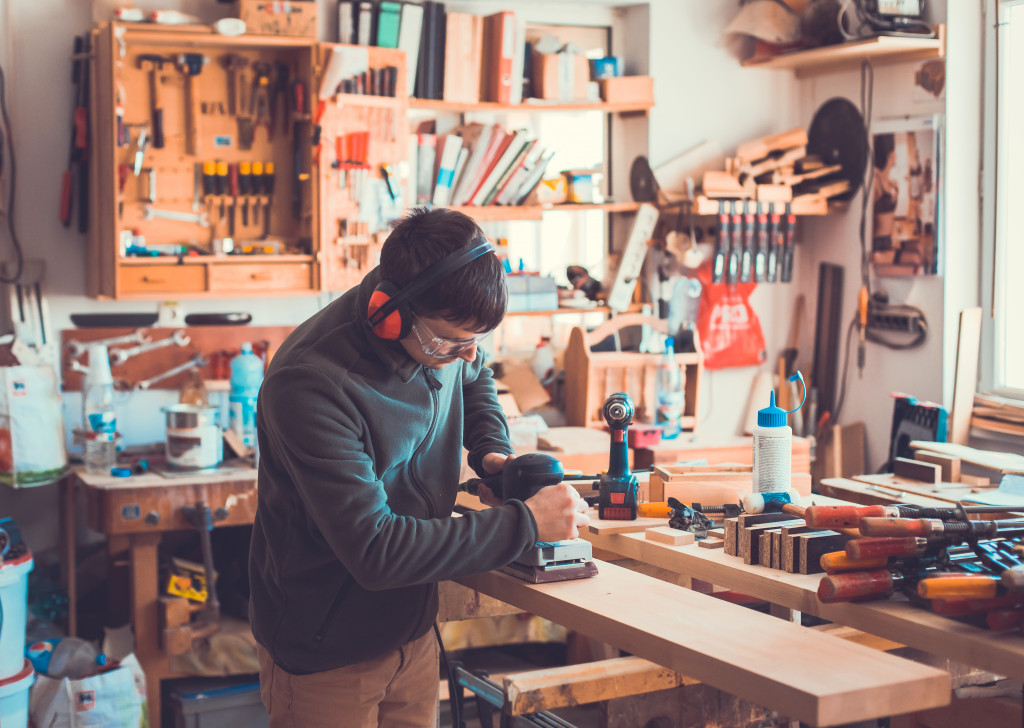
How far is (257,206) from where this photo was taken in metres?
4.18

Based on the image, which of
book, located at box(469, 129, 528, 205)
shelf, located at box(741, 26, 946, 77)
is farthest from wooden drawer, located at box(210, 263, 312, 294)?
shelf, located at box(741, 26, 946, 77)

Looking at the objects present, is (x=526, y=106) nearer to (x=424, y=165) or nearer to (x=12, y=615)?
(x=424, y=165)

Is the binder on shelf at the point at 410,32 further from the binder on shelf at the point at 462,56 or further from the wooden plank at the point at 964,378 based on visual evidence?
the wooden plank at the point at 964,378

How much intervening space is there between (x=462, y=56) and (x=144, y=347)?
5.51ft

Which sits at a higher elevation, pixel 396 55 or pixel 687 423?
pixel 396 55

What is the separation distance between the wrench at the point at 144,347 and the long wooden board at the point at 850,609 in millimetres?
2387

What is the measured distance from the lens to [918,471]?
3092mm

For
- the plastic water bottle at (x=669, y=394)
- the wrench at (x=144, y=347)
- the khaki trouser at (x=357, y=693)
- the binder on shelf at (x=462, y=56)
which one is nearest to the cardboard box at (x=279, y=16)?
the binder on shelf at (x=462, y=56)

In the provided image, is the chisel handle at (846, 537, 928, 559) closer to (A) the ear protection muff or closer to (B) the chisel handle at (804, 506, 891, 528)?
(B) the chisel handle at (804, 506, 891, 528)

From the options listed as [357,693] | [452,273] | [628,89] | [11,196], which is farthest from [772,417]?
[11,196]

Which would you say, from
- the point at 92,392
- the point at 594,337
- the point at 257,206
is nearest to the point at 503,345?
the point at 594,337

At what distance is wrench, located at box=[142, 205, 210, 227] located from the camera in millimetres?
4047

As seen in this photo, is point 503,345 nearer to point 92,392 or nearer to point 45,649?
point 92,392

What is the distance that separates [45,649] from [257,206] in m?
1.75
